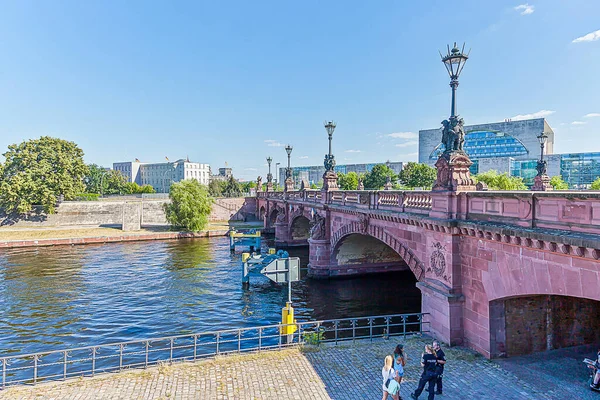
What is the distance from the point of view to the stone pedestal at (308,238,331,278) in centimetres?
3105

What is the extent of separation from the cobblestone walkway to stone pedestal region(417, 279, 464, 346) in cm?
107

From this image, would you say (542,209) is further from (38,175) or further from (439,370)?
(38,175)

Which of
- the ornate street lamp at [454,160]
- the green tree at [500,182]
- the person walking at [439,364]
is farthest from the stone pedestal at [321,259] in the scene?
the green tree at [500,182]

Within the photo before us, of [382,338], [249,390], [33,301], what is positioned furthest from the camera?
[33,301]

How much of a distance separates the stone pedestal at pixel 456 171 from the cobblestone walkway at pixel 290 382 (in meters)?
5.75

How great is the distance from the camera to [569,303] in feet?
45.2

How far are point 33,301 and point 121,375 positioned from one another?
1831 centimetres

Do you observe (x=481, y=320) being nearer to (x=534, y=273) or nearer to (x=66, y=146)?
(x=534, y=273)

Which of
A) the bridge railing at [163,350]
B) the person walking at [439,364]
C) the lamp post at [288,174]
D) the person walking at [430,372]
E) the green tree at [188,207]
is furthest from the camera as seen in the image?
the green tree at [188,207]

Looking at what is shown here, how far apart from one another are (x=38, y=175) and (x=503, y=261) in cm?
6721

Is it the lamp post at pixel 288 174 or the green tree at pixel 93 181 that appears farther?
the green tree at pixel 93 181

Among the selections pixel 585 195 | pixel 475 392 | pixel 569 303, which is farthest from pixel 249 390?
pixel 569 303

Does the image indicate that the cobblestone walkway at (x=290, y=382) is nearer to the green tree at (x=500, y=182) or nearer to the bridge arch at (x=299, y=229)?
the bridge arch at (x=299, y=229)

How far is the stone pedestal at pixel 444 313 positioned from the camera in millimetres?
14250
